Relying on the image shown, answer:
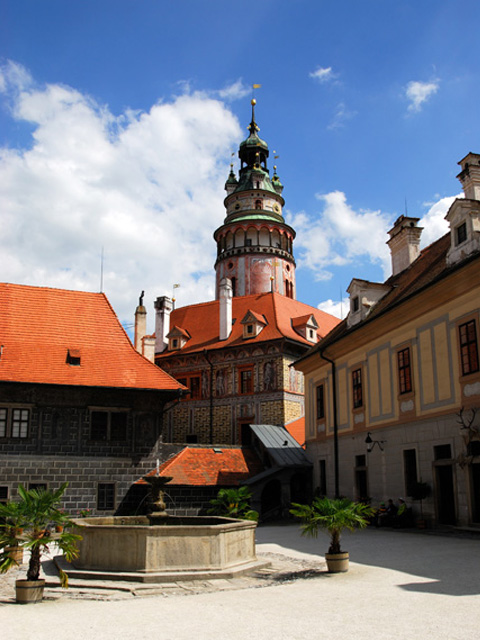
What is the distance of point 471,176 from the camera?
68.1 ft

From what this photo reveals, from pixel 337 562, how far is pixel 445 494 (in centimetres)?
759

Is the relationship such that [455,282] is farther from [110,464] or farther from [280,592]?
[110,464]

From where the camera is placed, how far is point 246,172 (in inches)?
2263

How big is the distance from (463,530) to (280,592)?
27.3ft

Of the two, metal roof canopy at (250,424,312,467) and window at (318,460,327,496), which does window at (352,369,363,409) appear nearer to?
window at (318,460,327,496)

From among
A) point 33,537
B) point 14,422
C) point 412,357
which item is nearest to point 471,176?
point 412,357

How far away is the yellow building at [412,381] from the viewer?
54.0 feet

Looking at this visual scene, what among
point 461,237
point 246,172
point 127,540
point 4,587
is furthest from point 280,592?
point 246,172

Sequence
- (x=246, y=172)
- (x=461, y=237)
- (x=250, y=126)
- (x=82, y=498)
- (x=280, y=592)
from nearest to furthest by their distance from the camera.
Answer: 1. (x=280, y=592)
2. (x=461, y=237)
3. (x=82, y=498)
4. (x=246, y=172)
5. (x=250, y=126)

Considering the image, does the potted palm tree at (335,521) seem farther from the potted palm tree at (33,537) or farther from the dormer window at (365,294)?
the dormer window at (365,294)

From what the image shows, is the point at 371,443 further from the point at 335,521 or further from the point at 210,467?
the point at 335,521

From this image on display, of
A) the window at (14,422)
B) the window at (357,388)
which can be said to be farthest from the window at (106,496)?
the window at (357,388)

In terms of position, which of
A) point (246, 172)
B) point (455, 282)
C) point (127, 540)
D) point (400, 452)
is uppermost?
point (246, 172)

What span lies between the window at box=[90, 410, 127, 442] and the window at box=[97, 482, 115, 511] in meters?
1.72
